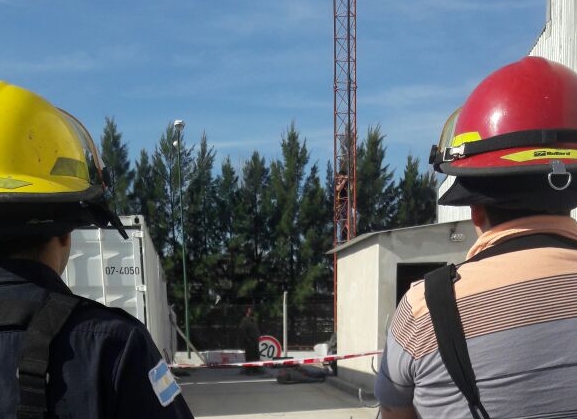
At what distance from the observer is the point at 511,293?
66.9 inches

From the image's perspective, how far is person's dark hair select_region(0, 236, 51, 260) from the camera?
1707 millimetres

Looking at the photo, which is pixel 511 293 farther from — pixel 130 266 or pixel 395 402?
pixel 130 266

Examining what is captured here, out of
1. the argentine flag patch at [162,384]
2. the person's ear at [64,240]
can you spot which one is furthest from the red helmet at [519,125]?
the person's ear at [64,240]

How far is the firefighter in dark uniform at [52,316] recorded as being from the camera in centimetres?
154

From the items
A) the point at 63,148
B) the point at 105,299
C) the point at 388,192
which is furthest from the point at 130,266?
the point at 388,192

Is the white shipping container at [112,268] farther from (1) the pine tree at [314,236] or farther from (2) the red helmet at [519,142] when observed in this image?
(1) the pine tree at [314,236]

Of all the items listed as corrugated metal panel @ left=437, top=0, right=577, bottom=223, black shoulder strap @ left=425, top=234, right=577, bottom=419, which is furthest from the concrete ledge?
black shoulder strap @ left=425, top=234, right=577, bottom=419

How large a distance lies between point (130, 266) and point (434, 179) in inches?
1220

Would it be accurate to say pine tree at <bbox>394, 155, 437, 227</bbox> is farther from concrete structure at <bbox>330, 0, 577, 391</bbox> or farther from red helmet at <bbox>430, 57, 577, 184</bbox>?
red helmet at <bbox>430, 57, 577, 184</bbox>

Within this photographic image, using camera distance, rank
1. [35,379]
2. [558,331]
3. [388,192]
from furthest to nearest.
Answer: [388,192] → [558,331] → [35,379]

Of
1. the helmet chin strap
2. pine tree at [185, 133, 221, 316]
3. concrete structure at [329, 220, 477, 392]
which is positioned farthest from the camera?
pine tree at [185, 133, 221, 316]

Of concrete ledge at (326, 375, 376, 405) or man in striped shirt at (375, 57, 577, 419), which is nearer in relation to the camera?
man in striped shirt at (375, 57, 577, 419)

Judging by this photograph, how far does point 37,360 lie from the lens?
1512 millimetres

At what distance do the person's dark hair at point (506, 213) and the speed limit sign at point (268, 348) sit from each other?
52.8 feet
